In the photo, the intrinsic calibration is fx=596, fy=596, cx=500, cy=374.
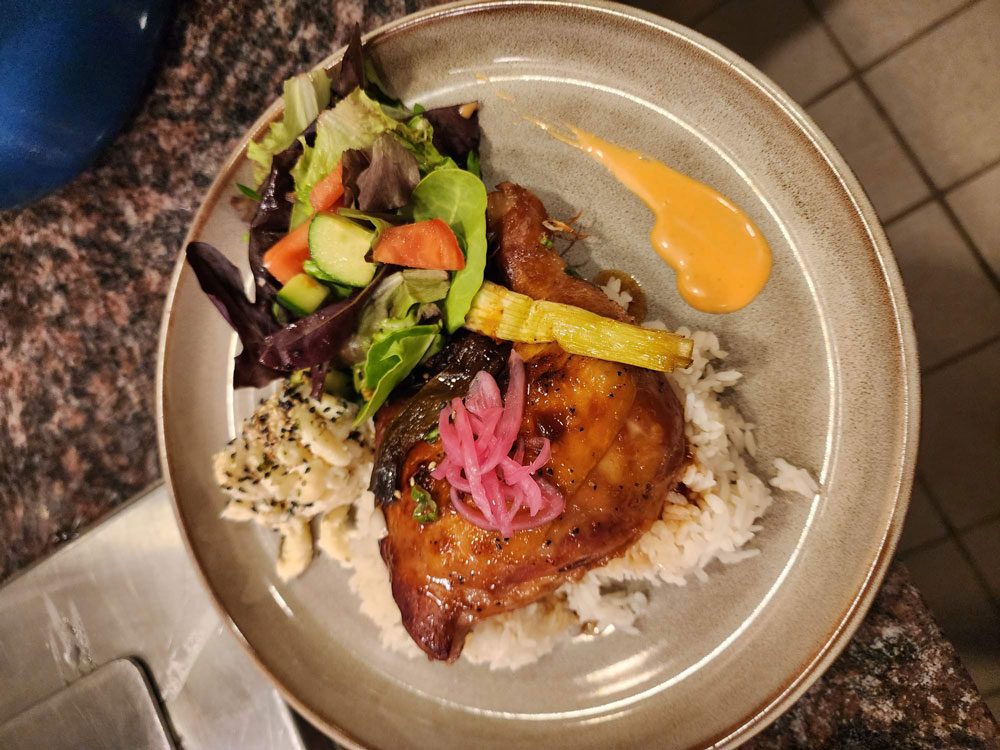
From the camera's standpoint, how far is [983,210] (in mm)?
2469

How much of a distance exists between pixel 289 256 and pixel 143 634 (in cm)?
176

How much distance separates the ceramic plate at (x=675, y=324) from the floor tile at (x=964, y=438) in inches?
35.3

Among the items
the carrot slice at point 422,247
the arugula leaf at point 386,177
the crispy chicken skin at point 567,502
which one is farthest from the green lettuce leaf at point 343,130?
the crispy chicken skin at point 567,502

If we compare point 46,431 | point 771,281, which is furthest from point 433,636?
point 46,431

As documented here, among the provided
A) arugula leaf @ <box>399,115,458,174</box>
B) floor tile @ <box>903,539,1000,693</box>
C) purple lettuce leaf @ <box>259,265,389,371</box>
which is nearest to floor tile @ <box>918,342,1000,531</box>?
floor tile @ <box>903,539,1000,693</box>

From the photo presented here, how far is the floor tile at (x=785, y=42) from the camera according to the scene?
2.60 metres

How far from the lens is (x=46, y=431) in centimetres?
271

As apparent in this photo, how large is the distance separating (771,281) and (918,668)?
4.59 ft

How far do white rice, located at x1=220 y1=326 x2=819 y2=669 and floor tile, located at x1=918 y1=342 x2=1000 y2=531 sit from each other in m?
0.99

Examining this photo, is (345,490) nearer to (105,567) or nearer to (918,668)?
(105,567)

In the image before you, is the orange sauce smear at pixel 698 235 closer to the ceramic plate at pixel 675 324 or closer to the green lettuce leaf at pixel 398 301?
the ceramic plate at pixel 675 324

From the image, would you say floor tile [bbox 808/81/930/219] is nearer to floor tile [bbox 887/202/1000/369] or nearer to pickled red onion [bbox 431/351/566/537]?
floor tile [bbox 887/202/1000/369]

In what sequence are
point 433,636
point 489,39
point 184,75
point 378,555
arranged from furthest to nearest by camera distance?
1. point 184,75
2. point 378,555
3. point 489,39
4. point 433,636

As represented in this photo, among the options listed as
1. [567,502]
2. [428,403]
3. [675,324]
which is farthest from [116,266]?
[675,324]
